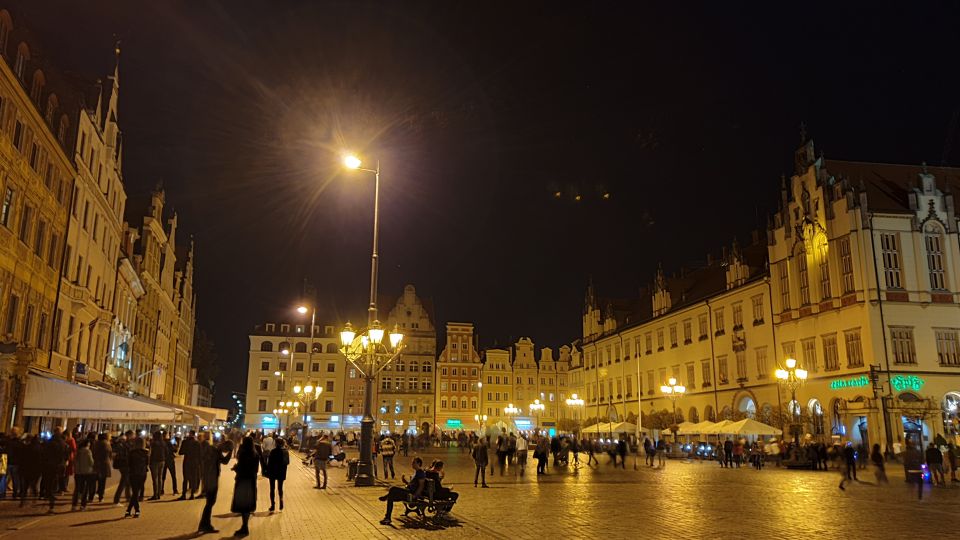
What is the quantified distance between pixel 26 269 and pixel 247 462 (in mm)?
17803

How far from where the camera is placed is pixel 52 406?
23.2 m

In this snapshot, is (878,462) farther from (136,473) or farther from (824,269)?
(136,473)

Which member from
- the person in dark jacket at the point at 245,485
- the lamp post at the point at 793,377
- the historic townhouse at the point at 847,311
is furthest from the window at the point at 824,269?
the person in dark jacket at the point at 245,485

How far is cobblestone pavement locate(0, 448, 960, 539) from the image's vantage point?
13172 millimetres

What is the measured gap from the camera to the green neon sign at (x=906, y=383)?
38.4 metres

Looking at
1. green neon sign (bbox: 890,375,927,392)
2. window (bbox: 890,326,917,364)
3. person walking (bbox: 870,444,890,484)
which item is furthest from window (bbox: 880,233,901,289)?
person walking (bbox: 870,444,890,484)

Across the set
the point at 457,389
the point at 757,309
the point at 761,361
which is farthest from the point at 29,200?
the point at 457,389

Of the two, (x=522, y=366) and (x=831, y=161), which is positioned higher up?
(x=831, y=161)

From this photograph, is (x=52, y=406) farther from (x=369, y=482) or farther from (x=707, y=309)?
(x=707, y=309)

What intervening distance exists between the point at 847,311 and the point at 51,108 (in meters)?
43.5

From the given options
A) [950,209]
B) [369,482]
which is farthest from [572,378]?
[369,482]

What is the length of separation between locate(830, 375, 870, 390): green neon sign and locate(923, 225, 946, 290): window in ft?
24.8

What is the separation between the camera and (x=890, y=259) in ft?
133

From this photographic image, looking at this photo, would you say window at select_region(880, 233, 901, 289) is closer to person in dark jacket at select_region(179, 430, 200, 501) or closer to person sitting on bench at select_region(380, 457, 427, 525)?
person sitting on bench at select_region(380, 457, 427, 525)
